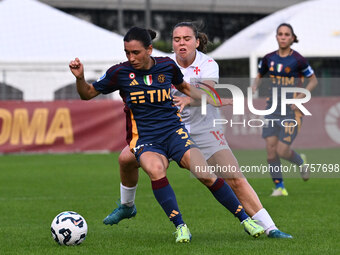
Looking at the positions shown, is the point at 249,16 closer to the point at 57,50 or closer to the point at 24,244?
the point at 57,50

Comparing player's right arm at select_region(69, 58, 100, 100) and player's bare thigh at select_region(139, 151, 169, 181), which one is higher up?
player's right arm at select_region(69, 58, 100, 100)

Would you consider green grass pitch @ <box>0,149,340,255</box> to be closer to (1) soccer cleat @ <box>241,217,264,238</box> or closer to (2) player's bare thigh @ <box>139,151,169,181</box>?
(1) soccer cleat @ <box>241,217,264,238</box>

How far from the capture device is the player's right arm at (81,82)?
643cm

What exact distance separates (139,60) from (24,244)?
1.90 m

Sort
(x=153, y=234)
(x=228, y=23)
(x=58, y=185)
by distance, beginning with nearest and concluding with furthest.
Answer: (x=153, y=234), (x=58, y=185), (x=228, y=23)

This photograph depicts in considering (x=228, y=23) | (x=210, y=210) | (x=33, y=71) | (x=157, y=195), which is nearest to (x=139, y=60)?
(x=157, y=195)

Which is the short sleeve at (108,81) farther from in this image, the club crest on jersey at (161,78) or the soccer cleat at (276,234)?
the soccer cleat at (276,234)

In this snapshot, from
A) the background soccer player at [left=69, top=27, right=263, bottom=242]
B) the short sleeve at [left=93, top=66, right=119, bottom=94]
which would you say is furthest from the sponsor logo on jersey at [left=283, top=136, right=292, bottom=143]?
the short sleeve at [left=93, top=66, right=119, bottom=94]

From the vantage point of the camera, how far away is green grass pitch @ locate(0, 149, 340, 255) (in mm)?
6609

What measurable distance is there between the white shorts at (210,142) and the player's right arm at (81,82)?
1.11m

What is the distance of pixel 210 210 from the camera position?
9484 millimetres

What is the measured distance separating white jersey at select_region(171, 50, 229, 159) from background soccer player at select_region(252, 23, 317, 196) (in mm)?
3326

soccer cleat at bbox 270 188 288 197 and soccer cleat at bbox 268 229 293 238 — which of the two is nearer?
soccer cleat at bbox 268 229 293 238

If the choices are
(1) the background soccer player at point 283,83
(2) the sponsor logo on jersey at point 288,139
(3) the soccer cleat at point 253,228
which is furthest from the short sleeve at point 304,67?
(3) the soccer cleat at point 253,228
